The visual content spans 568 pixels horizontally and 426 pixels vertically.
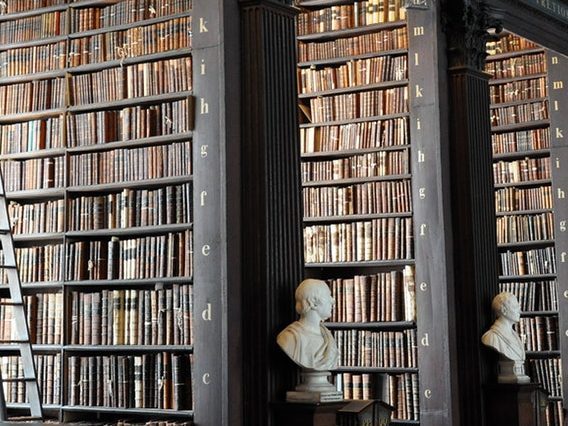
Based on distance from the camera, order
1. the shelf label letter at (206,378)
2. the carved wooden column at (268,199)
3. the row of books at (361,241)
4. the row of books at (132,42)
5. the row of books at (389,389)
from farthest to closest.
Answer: the row of books at (361,241) < the row of books at (389,389) < the row of books at (132,42) < the shelf label letter at (206,378) < the carved wooden column at (268,199)

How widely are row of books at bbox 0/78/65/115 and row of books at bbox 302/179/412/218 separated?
1.77m

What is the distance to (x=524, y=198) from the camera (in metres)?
8.25

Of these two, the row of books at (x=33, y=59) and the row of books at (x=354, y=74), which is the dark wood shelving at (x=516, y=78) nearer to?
the row of books at (x=354, y=74)

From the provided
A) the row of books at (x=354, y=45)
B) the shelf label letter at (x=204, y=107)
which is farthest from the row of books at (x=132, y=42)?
the row of books at (x=354, y=45)

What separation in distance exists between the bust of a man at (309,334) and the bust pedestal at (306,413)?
0.55 feet

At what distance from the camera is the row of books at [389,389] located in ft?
22.1

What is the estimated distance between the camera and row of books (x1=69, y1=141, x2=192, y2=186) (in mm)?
5730

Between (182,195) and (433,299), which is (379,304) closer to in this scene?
(433,299)

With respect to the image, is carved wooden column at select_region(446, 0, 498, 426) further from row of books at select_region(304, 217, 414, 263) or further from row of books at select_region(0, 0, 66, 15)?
row of books at select_region(0, 0, 66, 15)

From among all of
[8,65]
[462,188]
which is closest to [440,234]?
[462,188]

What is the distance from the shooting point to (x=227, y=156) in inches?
197

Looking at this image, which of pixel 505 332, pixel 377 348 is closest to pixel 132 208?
pixel 377 348

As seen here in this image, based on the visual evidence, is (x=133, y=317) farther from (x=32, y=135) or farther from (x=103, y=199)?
(x=32, y=135)

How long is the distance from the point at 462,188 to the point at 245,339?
2324 millimetres
